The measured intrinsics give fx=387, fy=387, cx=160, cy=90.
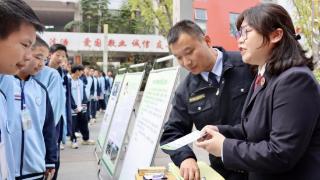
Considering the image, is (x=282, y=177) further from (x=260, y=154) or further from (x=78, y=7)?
(x=78, y=7)

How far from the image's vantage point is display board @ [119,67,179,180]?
3.10 meters

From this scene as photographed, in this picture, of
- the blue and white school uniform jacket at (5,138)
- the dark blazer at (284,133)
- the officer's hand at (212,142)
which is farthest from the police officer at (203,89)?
the blue and white school uniform jacket at (5,138)

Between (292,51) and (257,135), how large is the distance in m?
0.37

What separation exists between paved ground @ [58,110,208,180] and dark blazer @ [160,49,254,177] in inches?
141

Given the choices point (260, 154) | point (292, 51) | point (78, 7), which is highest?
point (78, 7)

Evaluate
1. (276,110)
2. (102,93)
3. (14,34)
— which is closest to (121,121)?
(14,34)

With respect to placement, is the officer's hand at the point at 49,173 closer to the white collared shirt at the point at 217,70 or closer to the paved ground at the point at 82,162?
the white collared shirt at the point at 217,70

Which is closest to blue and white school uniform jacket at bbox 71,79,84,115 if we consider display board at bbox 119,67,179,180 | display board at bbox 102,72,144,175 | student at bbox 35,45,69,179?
display board at bbox 102,72,144,175

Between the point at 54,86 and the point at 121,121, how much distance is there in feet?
3.38

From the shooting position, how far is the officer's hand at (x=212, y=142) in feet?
5.22

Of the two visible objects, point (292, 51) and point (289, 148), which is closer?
point (289, 148)

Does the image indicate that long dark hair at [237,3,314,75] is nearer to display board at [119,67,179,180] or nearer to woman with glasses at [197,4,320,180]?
woman with glasses at [197,4,320,180]

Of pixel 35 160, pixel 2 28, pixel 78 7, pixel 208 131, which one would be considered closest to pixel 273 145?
pixel 208 131

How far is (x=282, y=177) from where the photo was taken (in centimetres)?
151
